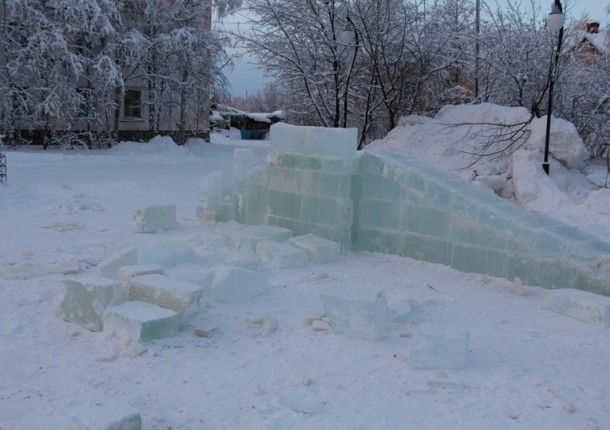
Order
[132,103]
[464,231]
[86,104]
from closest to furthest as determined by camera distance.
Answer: [464,231]
[86,104]
[132,103]

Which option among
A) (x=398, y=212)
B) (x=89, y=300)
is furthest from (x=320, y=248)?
(x=89, y=300)

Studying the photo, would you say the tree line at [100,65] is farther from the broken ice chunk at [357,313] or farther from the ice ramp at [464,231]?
the broken ice chunk at [357,313]

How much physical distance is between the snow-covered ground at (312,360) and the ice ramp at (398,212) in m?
0.22

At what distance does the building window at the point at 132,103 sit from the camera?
21.8 metres

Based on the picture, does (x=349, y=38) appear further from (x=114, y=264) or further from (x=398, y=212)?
(x=114, y=264)

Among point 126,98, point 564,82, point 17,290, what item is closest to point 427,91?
point 564,82

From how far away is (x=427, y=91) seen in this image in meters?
16.8

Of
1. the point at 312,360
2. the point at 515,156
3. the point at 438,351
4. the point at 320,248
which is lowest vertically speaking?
the point at 312,360

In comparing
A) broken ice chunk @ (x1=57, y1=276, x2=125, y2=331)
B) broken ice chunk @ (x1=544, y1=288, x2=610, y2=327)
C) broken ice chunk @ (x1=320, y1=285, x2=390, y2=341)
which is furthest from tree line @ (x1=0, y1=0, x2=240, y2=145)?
broken ice chunk @ (x1=544, y1=288, x2=610, y2=327)

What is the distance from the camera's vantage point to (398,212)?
6.62 metres

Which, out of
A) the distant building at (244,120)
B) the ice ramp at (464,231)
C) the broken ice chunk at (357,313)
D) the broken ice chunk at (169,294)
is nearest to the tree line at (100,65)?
the distant building at (244,120)

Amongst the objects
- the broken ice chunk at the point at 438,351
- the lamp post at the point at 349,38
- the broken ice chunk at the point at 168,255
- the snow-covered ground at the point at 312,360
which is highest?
the lamp post at the point at 349,38

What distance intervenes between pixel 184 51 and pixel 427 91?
8.10 metres

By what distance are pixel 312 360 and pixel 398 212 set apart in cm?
300
